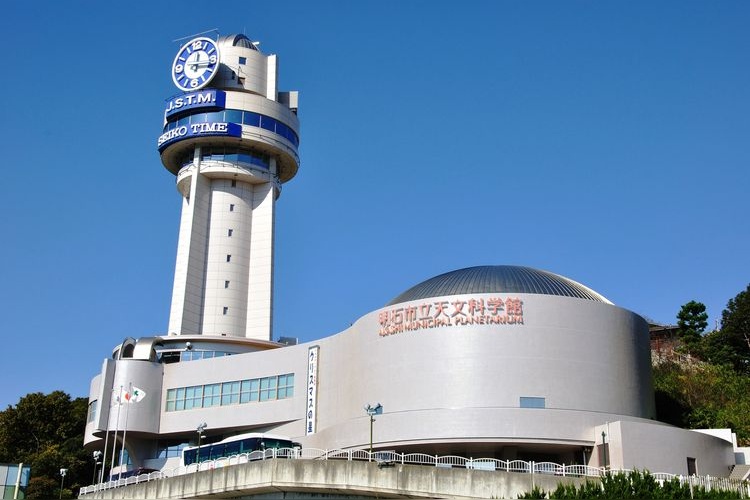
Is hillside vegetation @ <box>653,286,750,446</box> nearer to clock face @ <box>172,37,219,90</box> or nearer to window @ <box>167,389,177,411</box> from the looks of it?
window @ <box>167,389,177,411</box>

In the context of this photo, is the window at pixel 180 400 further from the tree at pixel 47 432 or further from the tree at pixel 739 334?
the tree at pixel 739 334

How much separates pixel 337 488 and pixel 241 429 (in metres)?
22.8

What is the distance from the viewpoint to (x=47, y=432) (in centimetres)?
8262

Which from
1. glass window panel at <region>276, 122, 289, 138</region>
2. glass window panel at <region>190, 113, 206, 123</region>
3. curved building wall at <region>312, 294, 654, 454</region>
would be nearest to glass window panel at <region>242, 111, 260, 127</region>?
glass window panel at <region>276, 122, 289, 138</region>

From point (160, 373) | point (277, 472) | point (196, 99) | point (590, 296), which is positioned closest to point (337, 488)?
point (277, 472)

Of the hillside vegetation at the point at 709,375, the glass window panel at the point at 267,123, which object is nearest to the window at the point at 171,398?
the glass window panel at the point at 267,123

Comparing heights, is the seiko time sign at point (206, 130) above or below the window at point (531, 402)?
above

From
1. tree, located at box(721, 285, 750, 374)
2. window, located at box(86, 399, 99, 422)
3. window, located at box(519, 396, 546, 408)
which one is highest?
tree, located at box(721, 285, 750, 374)

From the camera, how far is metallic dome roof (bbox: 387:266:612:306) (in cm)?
5175

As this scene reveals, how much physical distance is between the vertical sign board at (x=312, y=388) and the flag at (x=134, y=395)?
13827 mm

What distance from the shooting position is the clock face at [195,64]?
264 ft

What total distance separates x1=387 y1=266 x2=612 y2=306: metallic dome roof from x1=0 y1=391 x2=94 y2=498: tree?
120ft

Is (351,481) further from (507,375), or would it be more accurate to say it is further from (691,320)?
(691,320)

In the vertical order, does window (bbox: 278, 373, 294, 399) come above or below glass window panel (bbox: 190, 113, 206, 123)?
below
